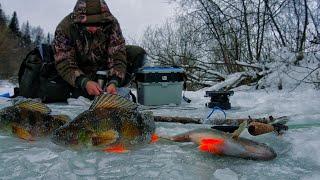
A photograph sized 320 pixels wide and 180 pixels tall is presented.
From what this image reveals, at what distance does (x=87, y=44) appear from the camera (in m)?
4.67

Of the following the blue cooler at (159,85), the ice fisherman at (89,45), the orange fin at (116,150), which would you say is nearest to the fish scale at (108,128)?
the orange fin at (116,150)

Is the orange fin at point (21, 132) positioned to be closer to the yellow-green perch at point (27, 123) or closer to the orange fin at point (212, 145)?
the yellow-green perch at point (27, 123)

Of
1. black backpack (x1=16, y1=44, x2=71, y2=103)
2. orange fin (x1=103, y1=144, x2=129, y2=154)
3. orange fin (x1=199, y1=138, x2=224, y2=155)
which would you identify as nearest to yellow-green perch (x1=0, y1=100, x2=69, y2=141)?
orange fin (x1=103, y1=144, x2=129, y2=154)

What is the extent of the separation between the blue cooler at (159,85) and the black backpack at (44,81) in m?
0.81

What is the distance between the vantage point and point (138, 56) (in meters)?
5.06

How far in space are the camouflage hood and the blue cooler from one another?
2.35 ft

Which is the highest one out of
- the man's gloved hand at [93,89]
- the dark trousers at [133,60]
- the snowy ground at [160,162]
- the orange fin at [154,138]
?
the dark trousers at [133,60]

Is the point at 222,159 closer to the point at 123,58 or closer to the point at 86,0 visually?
the point at 123,58

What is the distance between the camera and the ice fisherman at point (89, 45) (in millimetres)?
4512

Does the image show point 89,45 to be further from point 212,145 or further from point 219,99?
point 212,145

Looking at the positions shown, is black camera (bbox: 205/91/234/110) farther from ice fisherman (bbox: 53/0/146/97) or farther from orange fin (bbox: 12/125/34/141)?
orange fin (bbox: 12/125/34/141)

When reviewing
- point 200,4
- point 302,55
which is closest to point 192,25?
point 200,4

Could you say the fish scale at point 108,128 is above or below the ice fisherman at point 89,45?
below

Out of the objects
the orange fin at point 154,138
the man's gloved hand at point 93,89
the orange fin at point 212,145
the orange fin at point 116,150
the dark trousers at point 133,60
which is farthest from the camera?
the dark trousers at point 133,60
